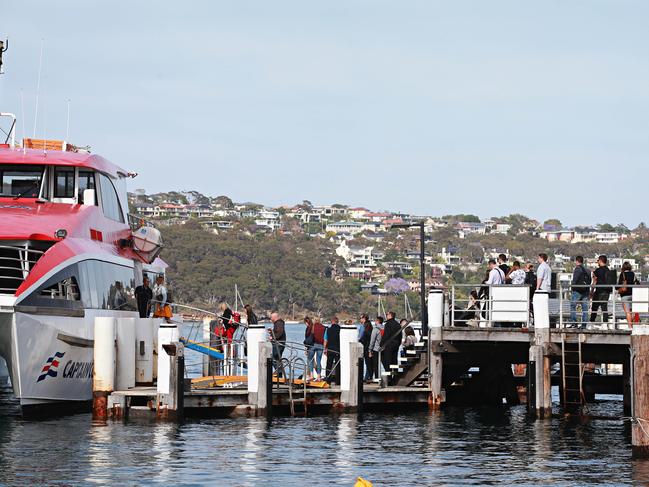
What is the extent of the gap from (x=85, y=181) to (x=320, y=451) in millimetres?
10251

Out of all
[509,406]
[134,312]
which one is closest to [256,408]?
[134,312]

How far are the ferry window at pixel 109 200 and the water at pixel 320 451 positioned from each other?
5719 mm

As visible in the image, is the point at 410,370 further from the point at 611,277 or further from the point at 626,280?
the point at 626,280

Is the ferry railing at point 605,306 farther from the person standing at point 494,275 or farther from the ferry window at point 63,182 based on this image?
the ferry window at point 63,182

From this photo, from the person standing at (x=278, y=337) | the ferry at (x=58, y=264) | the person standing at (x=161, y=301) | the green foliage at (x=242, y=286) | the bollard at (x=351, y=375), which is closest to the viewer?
the ferry at (x=58, y=264)

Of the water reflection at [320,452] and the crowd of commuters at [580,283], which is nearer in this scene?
the water reflection at [320,452]

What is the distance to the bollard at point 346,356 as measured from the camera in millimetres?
27016

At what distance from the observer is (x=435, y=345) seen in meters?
28.8

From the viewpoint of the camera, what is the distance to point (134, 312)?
31.2 meters

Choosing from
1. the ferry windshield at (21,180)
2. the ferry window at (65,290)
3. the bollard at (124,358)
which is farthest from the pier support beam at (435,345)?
the ferry windshield at (21,180)

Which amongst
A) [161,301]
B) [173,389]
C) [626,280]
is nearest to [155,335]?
[161,301]

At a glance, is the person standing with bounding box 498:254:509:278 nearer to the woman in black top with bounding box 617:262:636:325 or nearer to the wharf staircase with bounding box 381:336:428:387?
the wharf staircase with bounding box 381:336:428:387

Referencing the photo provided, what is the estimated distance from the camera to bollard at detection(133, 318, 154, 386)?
28.2 m

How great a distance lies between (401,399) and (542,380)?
3.49 m
